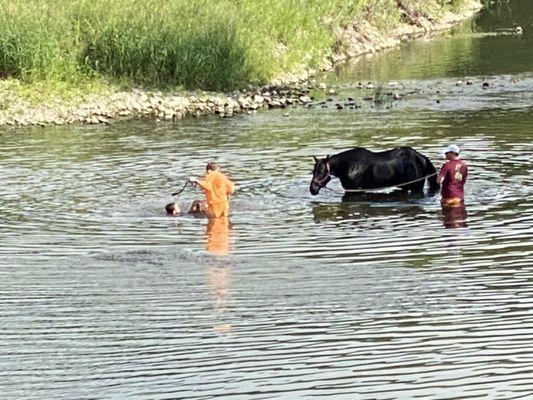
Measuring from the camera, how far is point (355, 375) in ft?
36.9

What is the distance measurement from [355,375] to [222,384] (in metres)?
1.16

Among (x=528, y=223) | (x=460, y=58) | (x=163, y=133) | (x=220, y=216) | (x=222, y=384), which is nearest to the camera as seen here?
(x=222, y=384)

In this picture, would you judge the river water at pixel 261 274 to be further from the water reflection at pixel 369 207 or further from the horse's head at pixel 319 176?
the horse's head at pixel 319 176

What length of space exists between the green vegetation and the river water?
5.28 m

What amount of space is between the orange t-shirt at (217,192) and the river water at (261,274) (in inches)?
13.3

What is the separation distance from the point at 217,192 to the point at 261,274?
187 inches

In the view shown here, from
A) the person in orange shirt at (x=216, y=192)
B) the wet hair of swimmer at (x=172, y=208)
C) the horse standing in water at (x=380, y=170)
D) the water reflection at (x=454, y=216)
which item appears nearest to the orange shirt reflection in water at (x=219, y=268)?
the person in orange shirt at (x=216, y=192)

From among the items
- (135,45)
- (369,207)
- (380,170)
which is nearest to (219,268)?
(369,207)

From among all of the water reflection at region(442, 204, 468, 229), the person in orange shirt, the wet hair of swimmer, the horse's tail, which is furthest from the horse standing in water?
the wet hair of swimmer

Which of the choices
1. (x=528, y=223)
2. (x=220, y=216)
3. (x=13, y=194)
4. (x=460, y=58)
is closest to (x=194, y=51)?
(x=460, y=58)

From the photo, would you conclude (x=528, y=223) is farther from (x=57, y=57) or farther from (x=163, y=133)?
(x=57, y=57)

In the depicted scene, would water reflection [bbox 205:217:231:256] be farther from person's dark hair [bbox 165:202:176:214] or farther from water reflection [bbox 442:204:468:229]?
water reflection [bbox 442:204:468:229]

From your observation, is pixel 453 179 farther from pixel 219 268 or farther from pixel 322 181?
pixel 219 268

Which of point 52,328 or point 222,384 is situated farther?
point 52,328
